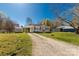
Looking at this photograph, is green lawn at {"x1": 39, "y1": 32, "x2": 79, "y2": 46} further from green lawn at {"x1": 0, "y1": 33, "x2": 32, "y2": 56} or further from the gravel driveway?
green lawn at {"x1": 0, "y1": 33, "x2": 32, "y2": 56}

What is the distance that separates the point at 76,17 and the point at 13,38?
706 mm

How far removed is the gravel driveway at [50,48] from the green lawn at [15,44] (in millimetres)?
67

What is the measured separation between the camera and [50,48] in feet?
7.70

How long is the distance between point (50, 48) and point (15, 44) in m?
0.37

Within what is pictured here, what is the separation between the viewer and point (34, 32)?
2449mm

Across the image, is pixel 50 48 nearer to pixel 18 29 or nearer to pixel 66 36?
pixel 66 36

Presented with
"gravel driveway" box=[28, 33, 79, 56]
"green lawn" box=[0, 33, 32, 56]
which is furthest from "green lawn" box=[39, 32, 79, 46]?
"green lawn" box=[0, 33, 32, 56]

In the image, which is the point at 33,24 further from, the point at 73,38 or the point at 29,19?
the point at 73,38

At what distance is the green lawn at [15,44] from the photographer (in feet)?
7.60

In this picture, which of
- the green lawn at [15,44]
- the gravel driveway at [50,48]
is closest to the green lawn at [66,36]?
the gravel driveway at [50,48]

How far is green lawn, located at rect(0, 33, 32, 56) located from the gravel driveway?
0.07 metres

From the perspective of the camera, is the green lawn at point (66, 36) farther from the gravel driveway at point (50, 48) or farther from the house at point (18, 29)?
the house at point (18, 29)

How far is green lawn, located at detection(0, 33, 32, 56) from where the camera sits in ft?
7.60

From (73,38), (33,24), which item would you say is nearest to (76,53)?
(73,38)
